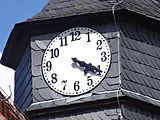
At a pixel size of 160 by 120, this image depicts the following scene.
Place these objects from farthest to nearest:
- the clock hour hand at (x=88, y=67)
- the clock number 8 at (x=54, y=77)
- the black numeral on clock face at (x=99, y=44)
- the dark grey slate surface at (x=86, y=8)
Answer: the dark grey slate surface at (x=86, y=8)
the black numeral on clock face at (x=99, y=44)
the clock number 8 at (x=54, y=77)
the clock hour hand at (x=88, y=67)

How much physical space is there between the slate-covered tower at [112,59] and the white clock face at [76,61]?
0.12 metres

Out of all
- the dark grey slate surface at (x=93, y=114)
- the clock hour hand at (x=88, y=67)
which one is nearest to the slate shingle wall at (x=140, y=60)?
the clock hour hand at (x=88, y=67)

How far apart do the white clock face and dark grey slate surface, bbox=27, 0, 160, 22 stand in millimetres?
506

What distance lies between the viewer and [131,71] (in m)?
20.9

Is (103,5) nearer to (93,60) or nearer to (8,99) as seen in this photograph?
(93,60)

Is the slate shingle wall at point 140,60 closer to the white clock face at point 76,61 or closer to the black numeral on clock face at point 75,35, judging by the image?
the white clock face at point 76,61

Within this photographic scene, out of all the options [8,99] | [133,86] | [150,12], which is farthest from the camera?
[150,12]

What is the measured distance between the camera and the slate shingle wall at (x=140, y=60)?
2084 centimetres

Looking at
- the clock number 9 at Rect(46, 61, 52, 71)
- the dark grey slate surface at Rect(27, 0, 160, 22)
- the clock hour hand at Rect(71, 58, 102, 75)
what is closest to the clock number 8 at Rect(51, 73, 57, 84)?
the clock number 9 at Rect(46, 61, 52, 71)

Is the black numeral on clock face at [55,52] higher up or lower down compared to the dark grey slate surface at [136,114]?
higher up

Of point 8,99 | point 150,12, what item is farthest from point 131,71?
point 8,99

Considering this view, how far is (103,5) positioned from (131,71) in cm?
180

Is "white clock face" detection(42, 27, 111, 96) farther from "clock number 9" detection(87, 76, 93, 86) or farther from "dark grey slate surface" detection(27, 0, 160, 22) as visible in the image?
"dark grey slate surface" detection(27, 0, 160, 22)

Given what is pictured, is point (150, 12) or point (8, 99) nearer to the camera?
point (8, 99)
